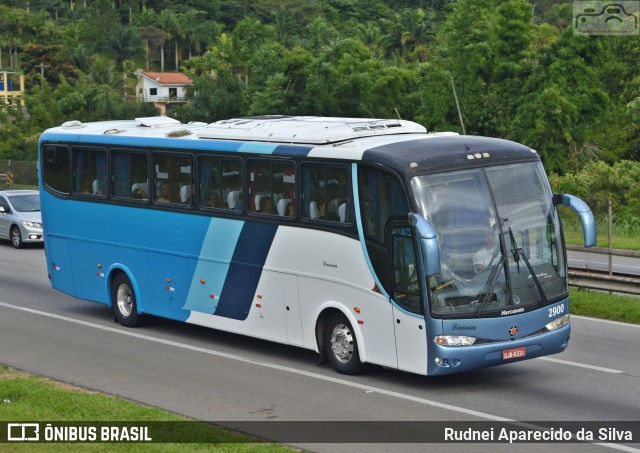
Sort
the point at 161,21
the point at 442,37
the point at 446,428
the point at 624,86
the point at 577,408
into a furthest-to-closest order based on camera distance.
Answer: the point at 161,21 < the point at 442,37 < the point at 624,86 < the point at 577,408 < the point at 446,428

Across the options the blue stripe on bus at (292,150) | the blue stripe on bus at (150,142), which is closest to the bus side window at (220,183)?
the blue stripe on bus at (150,142)

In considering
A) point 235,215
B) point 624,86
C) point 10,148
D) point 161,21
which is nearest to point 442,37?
point 624,86

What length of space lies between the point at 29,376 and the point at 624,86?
155 ft

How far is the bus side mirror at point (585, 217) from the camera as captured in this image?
14344mm

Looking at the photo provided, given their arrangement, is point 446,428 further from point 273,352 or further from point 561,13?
point 561,13

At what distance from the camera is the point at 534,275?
14172 mm

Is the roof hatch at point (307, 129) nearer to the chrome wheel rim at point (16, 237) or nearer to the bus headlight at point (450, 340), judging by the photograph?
the bus headlight at point (450, 340)

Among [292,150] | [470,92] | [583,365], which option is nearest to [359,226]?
[292,150]

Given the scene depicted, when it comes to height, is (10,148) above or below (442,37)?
below

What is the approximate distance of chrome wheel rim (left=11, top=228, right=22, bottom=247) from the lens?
106 feet

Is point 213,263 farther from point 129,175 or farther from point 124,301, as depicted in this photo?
point 124,301

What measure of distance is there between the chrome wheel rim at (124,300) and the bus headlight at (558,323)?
8307 mm

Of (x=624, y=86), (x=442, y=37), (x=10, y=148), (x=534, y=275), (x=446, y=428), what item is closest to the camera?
(x=446, y=428)

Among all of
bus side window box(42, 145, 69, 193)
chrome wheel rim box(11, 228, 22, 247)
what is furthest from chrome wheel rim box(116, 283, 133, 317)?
chrome wheel rim box(11, 228, 22, 247)
